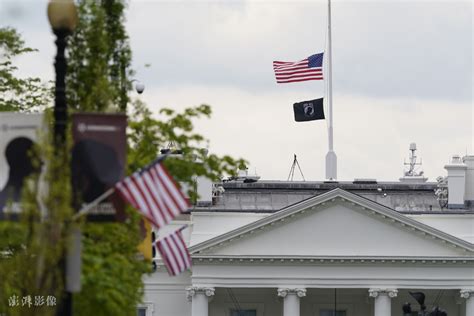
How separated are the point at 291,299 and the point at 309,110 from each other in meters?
10.0

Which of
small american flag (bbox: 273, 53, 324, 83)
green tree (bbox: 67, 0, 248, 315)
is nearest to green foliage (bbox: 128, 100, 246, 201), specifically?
green tree (bbox: 67, 0, 248, 315)

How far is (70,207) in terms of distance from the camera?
26266 millimetres

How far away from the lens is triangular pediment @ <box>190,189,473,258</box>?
85.9 meters

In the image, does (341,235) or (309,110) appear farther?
(309,110)

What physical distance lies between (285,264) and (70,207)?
200 ft

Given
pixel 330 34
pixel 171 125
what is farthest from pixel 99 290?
pixel 330 34

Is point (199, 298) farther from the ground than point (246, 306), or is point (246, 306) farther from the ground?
point (199, 298)

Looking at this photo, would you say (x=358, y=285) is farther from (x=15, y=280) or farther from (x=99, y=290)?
(x=15, y=280)

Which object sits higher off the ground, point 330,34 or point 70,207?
point 330,34

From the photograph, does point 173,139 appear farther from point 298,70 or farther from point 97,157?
point 298,70

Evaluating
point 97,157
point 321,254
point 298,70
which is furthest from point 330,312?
point 97,157

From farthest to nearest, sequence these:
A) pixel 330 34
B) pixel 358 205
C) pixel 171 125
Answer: pixel 330 34 < pixel 358 205 < pixel 171 125

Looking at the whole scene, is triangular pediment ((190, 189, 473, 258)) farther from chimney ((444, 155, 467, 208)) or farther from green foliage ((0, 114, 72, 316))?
green foliage ((0, 114, 72, 316))

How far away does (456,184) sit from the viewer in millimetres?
91250
